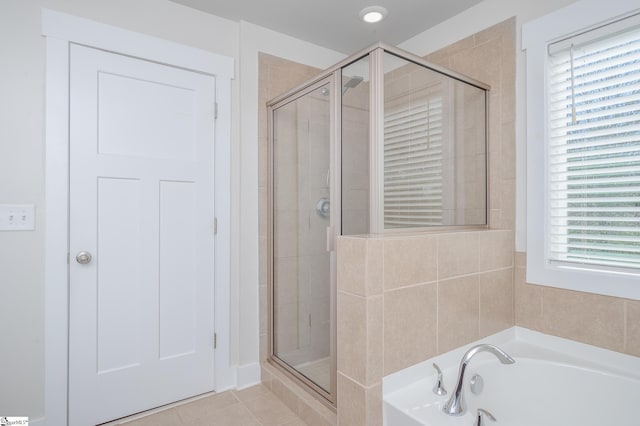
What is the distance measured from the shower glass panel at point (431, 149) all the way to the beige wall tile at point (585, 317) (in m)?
0.55

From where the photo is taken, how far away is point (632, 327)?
146 cm

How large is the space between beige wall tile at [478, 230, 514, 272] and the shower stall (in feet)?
0.41

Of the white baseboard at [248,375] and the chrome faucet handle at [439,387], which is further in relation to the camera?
the white baseboard at [248,375]

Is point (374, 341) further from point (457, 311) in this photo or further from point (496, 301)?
point (496, 301)

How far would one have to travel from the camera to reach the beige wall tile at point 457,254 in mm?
1487

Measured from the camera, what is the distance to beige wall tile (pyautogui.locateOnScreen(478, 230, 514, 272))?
1687 mm

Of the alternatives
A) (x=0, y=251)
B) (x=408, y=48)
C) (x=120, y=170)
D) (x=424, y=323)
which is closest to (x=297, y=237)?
(x=424, y=323)

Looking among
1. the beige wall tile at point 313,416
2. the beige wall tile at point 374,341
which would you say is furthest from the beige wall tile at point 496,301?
the beige wall tile at point 313,416

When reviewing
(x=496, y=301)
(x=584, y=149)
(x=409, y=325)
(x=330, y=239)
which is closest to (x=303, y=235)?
(x=330, y=239)

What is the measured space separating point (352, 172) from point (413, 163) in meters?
0.29

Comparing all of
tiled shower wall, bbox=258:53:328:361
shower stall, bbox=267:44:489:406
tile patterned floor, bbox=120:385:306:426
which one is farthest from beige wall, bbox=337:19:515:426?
tiled shower wall, bbox=258:53:328:361

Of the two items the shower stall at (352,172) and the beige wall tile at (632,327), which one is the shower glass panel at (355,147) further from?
the beige wall tile at (632,327)

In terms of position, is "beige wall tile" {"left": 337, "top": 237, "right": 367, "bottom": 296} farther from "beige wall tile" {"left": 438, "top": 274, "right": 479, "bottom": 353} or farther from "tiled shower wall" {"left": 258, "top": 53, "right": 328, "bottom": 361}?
"tiled shower wall" {"left": 258, "top": 53, "right": 328, "bottom": 361}

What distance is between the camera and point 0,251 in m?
1.53
